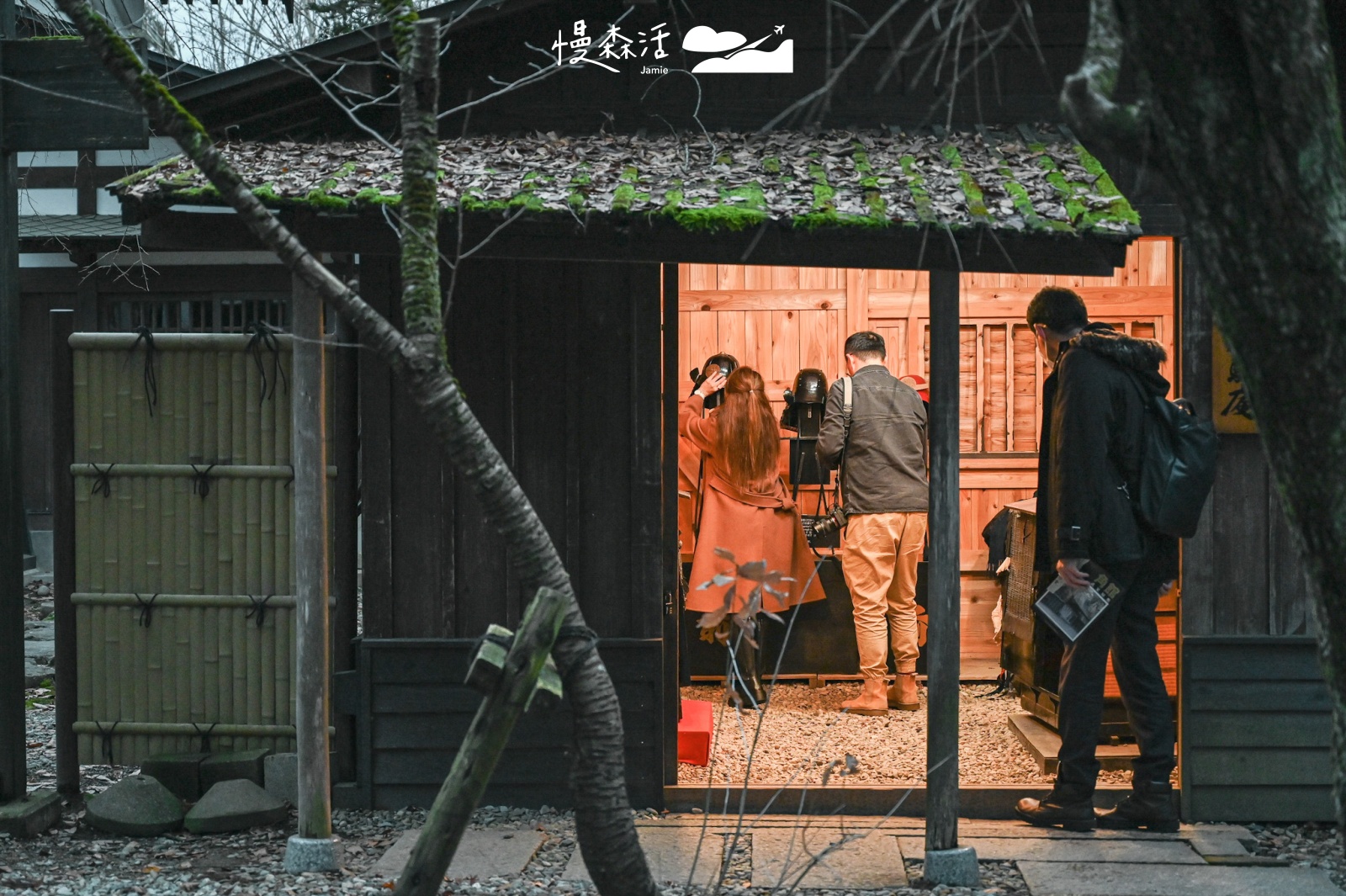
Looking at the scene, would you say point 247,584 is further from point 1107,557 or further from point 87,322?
point 87,322

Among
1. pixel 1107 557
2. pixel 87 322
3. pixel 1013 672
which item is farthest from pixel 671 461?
pixel 87 322

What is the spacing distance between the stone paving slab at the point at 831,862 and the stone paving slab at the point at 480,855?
0.95 m

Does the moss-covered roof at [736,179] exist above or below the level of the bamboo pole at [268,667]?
above

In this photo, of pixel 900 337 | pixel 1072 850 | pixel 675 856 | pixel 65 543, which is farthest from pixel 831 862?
pixel 900 337

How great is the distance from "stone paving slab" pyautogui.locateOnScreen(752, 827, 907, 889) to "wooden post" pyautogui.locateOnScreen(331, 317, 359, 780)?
1.94 m

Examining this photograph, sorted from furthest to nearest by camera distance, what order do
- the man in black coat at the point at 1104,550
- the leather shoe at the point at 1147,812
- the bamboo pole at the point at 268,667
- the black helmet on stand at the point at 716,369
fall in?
the black helmet on stand at the point at 716,369 → the bamboo pole at the point at 268,667 → the leather shoe at the point at 1147,812 → the man in black coat at the point at 1104,550

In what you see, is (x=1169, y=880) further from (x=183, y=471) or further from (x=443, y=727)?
(x=183, y=471)

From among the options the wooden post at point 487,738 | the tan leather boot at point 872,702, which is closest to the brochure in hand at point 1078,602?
the tan leather boot at point 872,702

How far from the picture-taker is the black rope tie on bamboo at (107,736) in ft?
19.1

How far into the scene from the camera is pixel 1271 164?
2178mm

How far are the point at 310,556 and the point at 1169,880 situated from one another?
11.7 feet

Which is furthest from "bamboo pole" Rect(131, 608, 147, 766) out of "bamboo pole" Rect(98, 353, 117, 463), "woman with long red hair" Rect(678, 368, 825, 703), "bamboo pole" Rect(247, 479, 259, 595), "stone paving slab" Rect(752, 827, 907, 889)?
"woman with long red hair" Rect(678, 368, 825, 703)

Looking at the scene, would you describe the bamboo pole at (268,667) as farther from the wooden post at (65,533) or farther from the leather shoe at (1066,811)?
the leather shoe at (1066,811)

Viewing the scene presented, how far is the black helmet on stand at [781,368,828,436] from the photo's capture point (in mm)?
8125
